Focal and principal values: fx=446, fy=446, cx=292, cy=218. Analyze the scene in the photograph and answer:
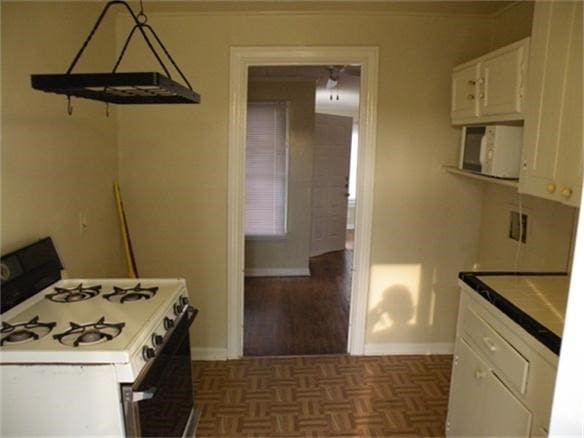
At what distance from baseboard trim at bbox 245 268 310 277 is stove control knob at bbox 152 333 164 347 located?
3.59m

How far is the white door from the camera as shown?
5934 mm

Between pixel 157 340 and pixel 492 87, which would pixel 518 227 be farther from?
pixel 157 340

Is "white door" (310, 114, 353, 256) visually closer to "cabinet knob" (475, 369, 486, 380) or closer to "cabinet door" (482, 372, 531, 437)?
"cabinet knob" (475, 369, 486, 380)

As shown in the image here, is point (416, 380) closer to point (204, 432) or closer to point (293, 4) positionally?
point (204, 432)

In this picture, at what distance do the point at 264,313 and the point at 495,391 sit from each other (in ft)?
8.65

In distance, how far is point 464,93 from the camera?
263cm

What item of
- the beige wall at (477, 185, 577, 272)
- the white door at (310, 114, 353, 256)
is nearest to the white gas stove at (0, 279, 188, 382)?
the beige wall at (477, 185, 577, 272)

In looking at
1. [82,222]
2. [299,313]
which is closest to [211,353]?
[299,313]

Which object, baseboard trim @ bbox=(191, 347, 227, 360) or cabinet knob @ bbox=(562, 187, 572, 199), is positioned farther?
baseboard trim @ bbox=(191, 347, 227, 360)

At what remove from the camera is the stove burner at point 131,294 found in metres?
1.91

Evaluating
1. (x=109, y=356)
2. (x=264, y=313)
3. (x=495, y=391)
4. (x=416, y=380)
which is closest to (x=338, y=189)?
(x=264, y=313)

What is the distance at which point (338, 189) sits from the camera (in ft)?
20.4

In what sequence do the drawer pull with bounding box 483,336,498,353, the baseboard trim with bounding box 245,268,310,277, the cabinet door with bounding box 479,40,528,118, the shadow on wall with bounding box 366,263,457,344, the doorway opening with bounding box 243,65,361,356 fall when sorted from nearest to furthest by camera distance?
the drawer pull with bounding box 483,336,498,353
the cabinet door with bounding box 479,40,528,118
the shadow on wall with bounding box 366,263,457,344
the doorway opening with bounding box 243,65,361,356
the baseboard trim with bounding box 245,268,310,277

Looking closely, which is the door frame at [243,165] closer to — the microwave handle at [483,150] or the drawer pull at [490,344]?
the microwave handle at [483,150]
